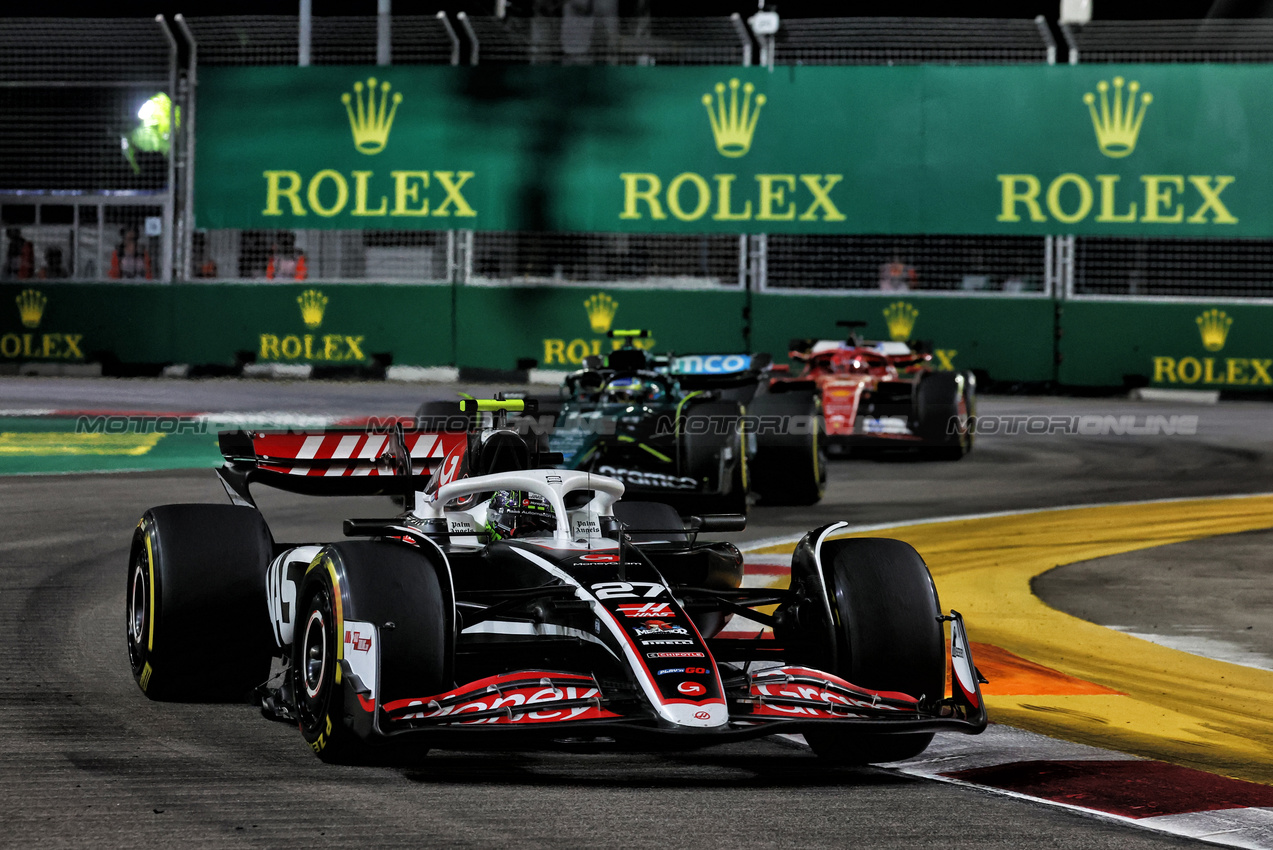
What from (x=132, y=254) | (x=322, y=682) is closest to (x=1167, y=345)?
(x=132, y=254)

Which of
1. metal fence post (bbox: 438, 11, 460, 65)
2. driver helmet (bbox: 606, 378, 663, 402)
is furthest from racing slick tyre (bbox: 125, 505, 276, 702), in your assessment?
metal fence post (bbox: 438, 11, 460, 65)

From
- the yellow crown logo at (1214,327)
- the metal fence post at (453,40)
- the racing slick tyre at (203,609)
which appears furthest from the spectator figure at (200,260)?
the racing slick tyre at (203,609)

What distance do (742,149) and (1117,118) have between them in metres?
5.02

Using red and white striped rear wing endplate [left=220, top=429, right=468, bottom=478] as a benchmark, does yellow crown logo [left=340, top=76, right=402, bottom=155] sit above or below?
above

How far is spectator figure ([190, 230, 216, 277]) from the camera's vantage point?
2530 centimetres

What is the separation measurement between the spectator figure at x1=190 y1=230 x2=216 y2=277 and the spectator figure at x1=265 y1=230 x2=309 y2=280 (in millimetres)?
817

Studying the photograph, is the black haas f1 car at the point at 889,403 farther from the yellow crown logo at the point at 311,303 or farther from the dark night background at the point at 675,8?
the dark night background at the point at 675,8

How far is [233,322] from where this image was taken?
2525cm

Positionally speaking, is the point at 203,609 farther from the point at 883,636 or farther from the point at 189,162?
the point at 189,162

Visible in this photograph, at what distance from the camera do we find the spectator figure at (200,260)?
Result: 83.0 feet

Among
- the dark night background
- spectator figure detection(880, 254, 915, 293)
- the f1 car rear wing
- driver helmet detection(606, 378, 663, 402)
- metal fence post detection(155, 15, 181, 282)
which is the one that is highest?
the dark night background

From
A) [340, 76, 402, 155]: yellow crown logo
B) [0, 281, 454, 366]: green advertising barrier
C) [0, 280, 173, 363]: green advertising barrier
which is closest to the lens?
[340, 76, 402, 155]: yellow crown logo

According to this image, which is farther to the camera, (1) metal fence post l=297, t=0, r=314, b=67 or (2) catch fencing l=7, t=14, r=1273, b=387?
(1) metal fence post l=297, t=0, r=314, b=67

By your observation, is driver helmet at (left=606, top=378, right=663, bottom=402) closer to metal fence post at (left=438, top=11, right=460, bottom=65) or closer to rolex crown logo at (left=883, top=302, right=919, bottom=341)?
rolex crown logo at (left=883, top=302, right=919, bottom=341)
